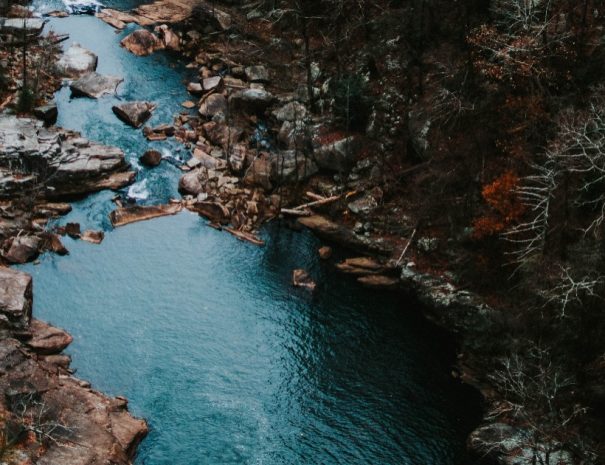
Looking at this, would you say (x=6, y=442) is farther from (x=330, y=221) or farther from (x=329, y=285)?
(x=330, y=221)

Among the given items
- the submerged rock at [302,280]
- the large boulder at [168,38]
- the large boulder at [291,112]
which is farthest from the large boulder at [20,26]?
the submerged rock at [302,280]

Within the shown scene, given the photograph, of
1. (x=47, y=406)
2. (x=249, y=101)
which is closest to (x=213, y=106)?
(x=249, y=101)

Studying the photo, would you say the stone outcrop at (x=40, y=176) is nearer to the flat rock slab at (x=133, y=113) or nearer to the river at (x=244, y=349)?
the river at (x=244, y=349)

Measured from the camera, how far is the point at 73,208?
112 feet

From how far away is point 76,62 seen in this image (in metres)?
42.8

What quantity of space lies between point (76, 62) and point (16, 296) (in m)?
21.2

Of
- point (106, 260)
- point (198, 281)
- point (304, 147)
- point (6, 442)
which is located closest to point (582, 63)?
point (304, 147)

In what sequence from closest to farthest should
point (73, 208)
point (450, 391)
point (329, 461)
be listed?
1. point (329, 461)
2. point (450, 391)
3. point (73, 208)

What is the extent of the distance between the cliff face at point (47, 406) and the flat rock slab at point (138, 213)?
728 centimetres

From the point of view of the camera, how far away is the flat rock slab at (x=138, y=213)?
33531 millimetres

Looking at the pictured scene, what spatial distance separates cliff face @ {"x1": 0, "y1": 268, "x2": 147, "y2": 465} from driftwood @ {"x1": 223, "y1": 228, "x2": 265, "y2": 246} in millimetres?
9914

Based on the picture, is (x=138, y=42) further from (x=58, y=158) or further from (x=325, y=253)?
(x=325, y=253)

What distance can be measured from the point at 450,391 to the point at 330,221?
1133cm

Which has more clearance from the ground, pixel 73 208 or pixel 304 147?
pixel 304 147
